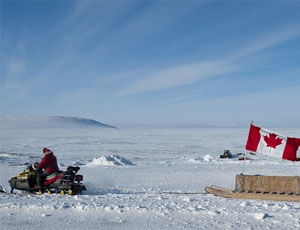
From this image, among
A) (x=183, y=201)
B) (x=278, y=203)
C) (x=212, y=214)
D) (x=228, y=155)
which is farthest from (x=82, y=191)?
(x=228, y=155)

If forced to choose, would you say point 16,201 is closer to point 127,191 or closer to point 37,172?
point 37,172

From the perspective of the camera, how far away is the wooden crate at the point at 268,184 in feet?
22.7

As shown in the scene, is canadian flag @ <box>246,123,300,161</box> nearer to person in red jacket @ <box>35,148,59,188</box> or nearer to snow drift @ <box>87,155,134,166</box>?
person in red jacket @ <box>35,148,59,188</box>

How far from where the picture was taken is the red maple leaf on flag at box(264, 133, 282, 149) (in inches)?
293

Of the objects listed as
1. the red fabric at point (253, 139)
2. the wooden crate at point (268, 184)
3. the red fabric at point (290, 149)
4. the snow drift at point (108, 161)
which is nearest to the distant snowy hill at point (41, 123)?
the snow drift at point (108, 161)

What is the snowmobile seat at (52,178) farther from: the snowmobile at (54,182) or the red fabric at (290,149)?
the red fabric at (290,149)

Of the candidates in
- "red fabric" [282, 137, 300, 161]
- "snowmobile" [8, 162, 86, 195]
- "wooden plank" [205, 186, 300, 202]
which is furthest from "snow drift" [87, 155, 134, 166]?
"red fabric" [282, 137, 300, 161]

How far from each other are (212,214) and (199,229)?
665 mm

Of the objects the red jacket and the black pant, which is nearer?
the red jacket

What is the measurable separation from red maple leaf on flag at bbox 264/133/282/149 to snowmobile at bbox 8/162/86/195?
172 inches

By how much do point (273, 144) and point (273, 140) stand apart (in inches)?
3.6

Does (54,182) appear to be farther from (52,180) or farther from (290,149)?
(290,149)

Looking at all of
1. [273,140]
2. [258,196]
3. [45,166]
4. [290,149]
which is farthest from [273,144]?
[45,166]

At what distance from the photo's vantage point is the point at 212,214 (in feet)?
18.0
